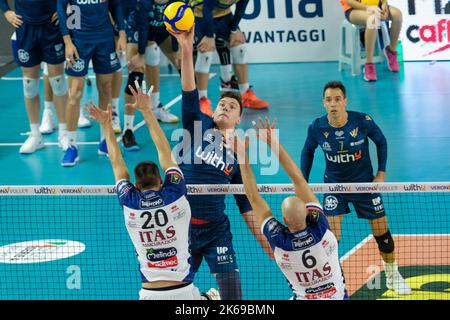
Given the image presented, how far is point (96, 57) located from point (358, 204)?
6060mm

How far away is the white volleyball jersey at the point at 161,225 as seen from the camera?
28.3 ft

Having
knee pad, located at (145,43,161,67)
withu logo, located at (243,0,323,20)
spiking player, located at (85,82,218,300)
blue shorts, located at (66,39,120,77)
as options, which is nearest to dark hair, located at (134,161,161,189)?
spiking player, located at (85,82,218,300)

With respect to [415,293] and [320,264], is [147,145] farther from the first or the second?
[320,264]

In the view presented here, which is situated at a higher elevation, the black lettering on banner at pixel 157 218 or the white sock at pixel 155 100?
the black lettering on banner at pixel 157 218

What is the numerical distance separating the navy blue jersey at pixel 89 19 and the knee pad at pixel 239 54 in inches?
118

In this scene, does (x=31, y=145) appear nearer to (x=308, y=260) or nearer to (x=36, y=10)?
(x=36, y=10)

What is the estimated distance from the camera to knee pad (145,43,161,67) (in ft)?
54.6

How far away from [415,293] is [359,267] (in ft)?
2.83

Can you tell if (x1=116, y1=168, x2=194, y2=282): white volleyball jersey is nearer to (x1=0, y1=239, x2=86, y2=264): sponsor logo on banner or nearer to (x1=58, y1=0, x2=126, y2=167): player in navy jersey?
(x1=0, y1=239, x2=86, y2=264): sponsor logo on banner

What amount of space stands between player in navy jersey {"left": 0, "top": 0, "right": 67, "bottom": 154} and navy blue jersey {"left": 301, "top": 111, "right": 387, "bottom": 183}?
610cm

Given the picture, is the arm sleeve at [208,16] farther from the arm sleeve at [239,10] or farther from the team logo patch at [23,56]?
the team logo patch at [23,56]

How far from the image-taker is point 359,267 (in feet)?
36.6

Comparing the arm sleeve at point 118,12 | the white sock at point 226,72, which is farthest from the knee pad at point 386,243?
the white sock at point 226,72
